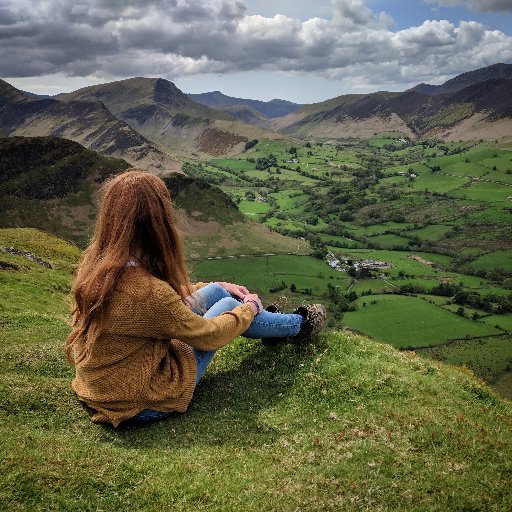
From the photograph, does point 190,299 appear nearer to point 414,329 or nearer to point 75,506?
point 75,506

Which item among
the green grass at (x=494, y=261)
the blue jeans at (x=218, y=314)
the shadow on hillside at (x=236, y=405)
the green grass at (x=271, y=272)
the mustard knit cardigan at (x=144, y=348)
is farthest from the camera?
the green grass at (x=494, y=261)

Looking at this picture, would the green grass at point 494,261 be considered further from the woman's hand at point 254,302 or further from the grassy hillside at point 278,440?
the woman's hand at point 254,302

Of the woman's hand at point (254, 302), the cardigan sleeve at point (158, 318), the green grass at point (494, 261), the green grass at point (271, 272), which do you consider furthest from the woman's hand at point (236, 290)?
the green grass at point (494, 261)

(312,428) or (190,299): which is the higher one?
(190,299)

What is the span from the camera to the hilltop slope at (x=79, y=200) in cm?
14200

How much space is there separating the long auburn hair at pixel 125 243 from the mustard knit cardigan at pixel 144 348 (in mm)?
253

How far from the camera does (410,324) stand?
112 m

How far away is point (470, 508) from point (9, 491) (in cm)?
659

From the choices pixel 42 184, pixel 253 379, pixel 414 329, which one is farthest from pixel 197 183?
pixel 253 379

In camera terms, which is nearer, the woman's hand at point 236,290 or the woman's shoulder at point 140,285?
the woman's shoulder at point 140,285

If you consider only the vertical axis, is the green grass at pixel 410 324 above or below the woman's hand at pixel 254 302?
below

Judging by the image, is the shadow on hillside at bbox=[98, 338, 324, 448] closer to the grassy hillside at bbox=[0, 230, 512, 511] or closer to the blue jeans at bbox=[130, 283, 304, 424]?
the grassy hillside at bbox=[0, 230, 512, 511]


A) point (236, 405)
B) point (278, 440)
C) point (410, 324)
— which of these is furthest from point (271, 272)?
point (278, 440)

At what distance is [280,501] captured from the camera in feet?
24.7
